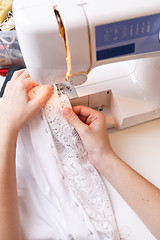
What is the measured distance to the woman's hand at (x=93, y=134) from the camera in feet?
2.41

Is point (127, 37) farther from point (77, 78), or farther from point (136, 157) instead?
point (136, 157)

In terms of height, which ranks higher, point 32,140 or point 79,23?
point 79,23

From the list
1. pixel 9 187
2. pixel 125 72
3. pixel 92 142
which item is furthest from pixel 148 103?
pixel 9 187

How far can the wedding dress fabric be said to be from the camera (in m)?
0.69

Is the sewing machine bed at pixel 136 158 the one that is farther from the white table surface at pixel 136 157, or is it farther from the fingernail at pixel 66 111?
the fingernail at pixel 66 111

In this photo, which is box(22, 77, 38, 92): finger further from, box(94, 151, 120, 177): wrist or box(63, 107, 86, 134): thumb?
box(94, 151, 120, 177): wrist

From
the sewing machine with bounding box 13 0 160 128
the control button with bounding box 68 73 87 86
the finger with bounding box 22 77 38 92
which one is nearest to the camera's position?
the sewing machine with bounding box 13 0 160 128

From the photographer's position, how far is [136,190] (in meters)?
0.69

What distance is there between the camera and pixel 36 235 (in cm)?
68

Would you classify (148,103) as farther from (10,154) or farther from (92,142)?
(10,154)

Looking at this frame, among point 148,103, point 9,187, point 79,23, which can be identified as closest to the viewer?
point 79,23

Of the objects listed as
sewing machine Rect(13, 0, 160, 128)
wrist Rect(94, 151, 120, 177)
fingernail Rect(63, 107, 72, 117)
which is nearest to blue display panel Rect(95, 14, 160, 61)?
sewing machine Rect(13, 0, 160, 128)

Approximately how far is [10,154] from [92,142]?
0.25 m

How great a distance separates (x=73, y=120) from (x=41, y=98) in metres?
0.12
